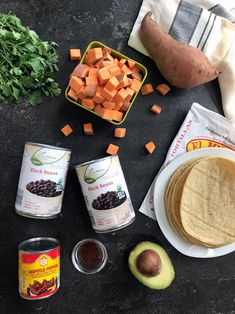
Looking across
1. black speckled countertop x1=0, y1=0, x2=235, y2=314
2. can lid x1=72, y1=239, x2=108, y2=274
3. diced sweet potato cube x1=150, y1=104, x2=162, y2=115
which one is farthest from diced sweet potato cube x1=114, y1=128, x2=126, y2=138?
can lid x1=72, y1=239, x2=108, y2=274

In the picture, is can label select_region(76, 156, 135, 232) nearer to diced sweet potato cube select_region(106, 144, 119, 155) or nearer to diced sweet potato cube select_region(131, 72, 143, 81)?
diced sweet potato cube select_region(106, 144, 119, 155)

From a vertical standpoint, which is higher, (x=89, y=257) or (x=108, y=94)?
(x=108, y=94)

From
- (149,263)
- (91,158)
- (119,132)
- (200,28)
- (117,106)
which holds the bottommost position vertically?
(149,263)

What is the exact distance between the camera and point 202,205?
4.07ft

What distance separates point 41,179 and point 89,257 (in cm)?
36

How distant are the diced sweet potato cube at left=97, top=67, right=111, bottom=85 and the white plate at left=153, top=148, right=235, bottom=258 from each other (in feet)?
1.20

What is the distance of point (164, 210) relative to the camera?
1.29 meters

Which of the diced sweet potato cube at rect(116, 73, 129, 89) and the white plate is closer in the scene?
the diced sweet potato cube at rect(116, 73, 129, 89)

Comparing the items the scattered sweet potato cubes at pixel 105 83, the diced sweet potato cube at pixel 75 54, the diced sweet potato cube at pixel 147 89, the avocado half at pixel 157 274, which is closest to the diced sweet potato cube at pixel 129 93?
the scattered sweet potato cubes at pixel 105 83

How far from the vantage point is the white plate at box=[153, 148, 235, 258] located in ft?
4.19

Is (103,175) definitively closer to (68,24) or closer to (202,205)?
(202,205)

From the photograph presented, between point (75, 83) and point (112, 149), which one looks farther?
point (112, 149)

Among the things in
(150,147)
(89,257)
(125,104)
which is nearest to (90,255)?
(89,257)

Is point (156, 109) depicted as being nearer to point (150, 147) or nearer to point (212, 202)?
point (150, 147)
